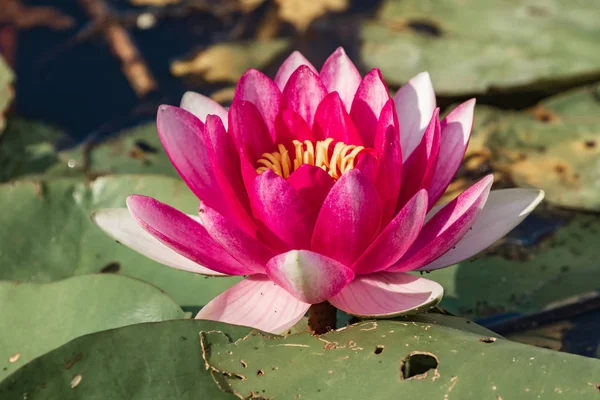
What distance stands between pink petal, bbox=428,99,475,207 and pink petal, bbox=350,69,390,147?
0.52 feet

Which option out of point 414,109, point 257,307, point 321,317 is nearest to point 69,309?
point 257,307

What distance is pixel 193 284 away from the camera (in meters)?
1.69

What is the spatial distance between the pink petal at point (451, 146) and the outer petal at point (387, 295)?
0.65 ft

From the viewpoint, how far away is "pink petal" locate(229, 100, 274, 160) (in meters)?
1.36

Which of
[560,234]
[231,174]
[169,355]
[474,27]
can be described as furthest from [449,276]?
[474,27]

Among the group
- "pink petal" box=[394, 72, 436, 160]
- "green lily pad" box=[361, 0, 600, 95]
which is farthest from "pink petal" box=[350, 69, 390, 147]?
"green lily pad" box=[361, 0, 600, 95]

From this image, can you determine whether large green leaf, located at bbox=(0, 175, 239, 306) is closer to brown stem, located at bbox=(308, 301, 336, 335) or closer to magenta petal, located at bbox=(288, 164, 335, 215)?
brown stem, located at bbox=(308, 301, 336, 335)

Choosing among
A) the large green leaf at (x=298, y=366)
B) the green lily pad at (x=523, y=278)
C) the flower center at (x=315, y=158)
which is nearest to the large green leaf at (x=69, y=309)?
the large green leaf at (x=298, y=366)

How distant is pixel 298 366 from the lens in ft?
3.75

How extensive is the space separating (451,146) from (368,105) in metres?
0.21

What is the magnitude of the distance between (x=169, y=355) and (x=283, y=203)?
345mm

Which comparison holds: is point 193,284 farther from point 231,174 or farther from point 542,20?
point 542,20

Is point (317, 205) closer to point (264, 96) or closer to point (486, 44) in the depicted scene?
point (264, 96)

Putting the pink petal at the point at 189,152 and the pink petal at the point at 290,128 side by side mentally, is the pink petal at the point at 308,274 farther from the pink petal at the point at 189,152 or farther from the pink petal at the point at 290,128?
the pink petal at the point at 290,128
